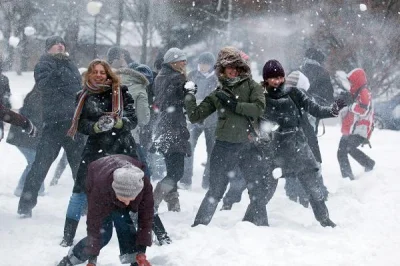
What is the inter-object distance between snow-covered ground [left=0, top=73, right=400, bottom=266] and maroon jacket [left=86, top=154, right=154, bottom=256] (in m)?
0.65

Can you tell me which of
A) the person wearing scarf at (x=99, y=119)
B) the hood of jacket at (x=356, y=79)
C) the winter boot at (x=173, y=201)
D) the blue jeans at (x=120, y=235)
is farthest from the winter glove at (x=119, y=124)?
the hood of jacket at (x=356, y=79)

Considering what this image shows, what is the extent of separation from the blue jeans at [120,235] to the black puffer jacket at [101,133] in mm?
854

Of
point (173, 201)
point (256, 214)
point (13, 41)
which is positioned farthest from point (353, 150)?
point (13, 41)

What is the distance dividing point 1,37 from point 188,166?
31.8 m

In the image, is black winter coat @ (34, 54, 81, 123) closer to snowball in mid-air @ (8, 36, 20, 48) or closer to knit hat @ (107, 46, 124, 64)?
knit hat @ (107, 46, 124, 64)

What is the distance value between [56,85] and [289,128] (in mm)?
2390

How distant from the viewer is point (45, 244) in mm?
5578

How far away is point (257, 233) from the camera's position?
5.49 metres

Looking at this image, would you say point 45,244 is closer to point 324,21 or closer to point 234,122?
point 234,122

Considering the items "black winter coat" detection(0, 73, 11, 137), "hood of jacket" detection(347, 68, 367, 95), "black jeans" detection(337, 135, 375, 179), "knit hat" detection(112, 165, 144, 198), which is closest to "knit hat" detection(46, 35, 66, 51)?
"black winter coat" detection(0, 73, 11, 137)

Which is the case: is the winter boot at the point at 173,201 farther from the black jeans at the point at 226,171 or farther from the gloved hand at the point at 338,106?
the gloved hand at the point at 338,106

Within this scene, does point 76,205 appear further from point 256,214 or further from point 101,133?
point 256,214

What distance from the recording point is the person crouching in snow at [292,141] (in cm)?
614

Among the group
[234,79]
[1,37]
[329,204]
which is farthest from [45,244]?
[1,37]
